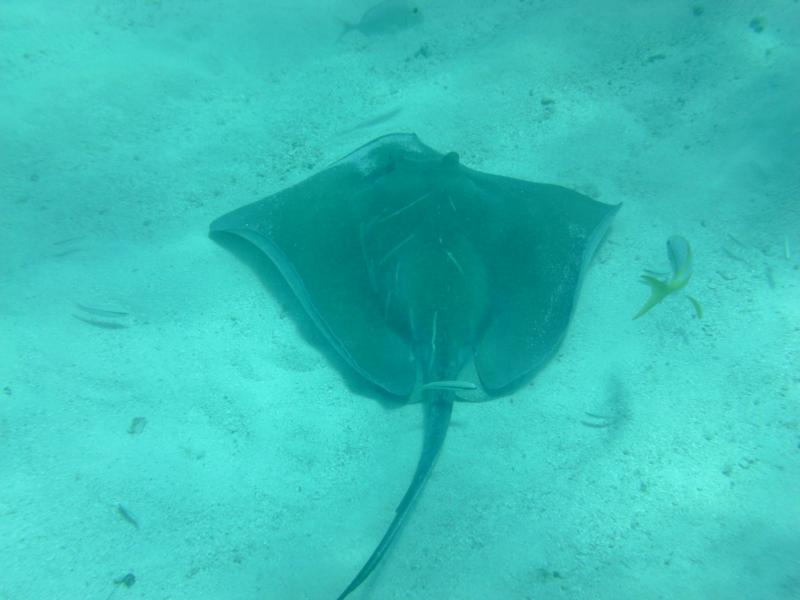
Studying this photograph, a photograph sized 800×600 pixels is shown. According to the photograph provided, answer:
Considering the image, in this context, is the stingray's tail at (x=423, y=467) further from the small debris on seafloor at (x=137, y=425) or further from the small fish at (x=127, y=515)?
the small debris on seafloor at (x=137, y=425)

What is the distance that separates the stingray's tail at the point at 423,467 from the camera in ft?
8.87

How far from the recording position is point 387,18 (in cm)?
614

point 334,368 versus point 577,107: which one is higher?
point 577,107

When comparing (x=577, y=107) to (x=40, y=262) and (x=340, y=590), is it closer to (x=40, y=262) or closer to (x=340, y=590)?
(x=340, y=590)

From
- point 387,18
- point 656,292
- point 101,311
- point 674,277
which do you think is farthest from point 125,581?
point 387,18

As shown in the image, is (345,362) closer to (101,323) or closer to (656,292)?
(101,323)

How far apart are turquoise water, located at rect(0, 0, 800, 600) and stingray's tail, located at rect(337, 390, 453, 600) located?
0.39 meters

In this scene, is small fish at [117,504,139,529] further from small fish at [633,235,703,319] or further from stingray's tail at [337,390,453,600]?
small fish at [633,235,703,319]

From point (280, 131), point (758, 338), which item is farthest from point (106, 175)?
point (758, 338)

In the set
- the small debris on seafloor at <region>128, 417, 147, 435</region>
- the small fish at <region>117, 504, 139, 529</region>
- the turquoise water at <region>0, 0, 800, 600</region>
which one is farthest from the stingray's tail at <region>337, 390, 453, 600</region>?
the small debris on seafloor at <region>128, 417, 147, 435</region>

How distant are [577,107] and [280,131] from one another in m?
3.65

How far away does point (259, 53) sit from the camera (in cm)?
593

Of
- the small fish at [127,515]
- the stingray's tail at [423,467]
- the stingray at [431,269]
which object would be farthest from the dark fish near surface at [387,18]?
the small fish at [127,515]

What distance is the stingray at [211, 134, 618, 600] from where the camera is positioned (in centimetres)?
346
